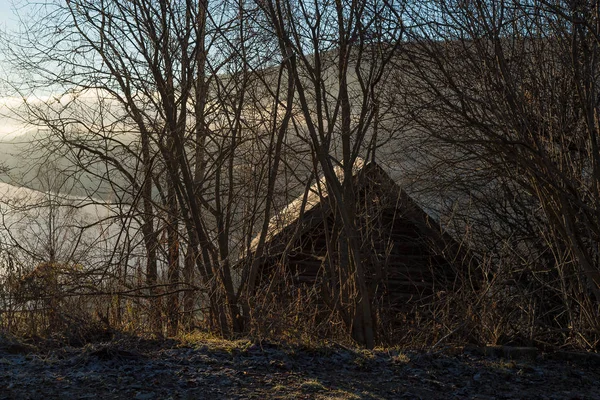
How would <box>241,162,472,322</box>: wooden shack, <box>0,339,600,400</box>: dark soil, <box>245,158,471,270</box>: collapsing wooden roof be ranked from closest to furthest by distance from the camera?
<box>0,339,600,400</box>: dark soil, <box>241,162,472,322</box>: wooden shack, <box>245,158,471,270</box>: collapsing wooden roof

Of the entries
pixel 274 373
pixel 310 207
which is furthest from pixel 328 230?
pixel 274 373

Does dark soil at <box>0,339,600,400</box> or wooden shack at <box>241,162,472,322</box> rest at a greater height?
wooden shack at <box>241,162,472,322</box>

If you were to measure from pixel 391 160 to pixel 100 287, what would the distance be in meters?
4.67

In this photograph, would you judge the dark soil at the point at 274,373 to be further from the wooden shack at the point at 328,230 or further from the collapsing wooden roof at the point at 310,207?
the collapsing wooden roof at the point at 310,207

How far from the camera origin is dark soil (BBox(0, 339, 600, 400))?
3680 millimetres

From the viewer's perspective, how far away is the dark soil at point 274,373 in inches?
145

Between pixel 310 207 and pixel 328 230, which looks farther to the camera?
pixel 310 207

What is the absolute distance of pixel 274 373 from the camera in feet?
13.3

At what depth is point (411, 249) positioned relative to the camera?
1318 cm

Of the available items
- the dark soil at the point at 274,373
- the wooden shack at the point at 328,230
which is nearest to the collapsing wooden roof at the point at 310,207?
the wooden shack at the point at 328,230

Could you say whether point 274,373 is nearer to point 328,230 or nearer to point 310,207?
point 328,230

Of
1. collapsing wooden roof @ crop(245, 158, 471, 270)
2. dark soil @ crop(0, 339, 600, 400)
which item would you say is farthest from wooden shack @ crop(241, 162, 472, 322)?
dark soil @ crop(0, 339, 600, 400)

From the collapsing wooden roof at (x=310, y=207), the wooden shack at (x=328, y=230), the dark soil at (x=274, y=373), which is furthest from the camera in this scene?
the collapsing wooden roof at (x=310, y=207)

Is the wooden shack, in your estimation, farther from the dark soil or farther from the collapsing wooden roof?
the dark soil
